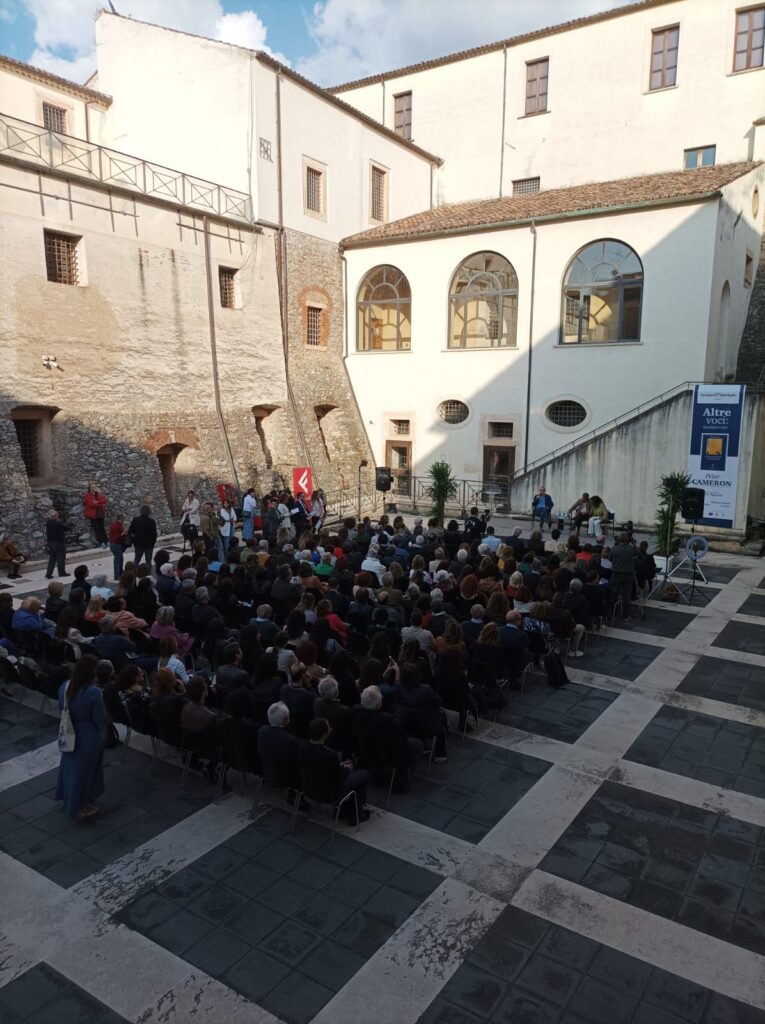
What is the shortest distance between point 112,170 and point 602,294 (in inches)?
592

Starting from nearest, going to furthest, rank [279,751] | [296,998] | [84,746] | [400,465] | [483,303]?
1. [296,998]
2. [279,751]
3. [84,746]
4. [483,303]
5. [400,465]

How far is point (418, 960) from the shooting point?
4.95 meters

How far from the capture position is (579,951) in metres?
5.05

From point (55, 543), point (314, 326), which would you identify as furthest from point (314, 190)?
point (55, 543)

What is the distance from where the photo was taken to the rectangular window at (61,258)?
18.3m

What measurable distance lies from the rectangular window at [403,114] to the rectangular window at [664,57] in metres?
9.95

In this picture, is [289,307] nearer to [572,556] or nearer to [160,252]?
[160,252]

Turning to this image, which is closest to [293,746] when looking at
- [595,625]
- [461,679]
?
[461,679]

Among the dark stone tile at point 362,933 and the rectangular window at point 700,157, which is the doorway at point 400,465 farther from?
the dark stone tile at point 362,933

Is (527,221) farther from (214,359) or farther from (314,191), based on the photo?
(214,359)

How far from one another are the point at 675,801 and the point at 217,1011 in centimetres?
455

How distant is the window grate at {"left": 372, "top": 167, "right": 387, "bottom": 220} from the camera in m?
28.0

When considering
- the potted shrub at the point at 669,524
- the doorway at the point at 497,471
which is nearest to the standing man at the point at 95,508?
the potted shrub at the point at 669,524

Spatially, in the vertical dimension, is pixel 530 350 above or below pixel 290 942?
above
